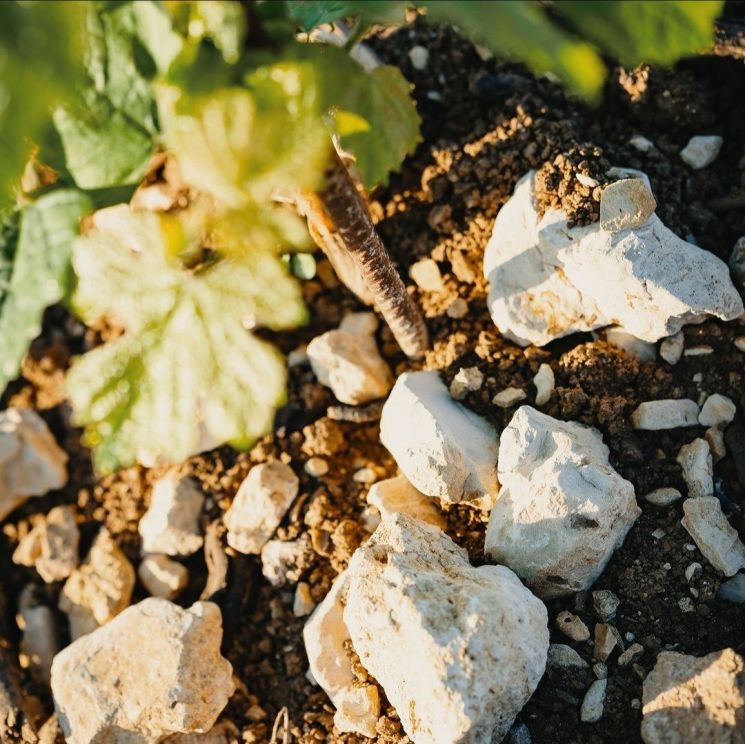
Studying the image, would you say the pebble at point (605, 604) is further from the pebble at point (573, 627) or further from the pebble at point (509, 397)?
the pebble at point (509, 397)

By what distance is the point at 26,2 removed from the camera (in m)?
0.80

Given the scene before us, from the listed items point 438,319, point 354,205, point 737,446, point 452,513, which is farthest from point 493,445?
point 354,205

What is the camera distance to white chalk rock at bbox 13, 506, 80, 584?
6.71 feet

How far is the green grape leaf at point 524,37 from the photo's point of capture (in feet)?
2.65

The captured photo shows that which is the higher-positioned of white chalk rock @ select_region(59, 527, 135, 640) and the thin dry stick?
the thin dry stick

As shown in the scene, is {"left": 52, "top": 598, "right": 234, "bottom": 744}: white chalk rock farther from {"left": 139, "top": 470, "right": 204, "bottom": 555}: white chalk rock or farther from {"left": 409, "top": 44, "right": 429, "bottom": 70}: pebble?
{"left": 409, "top": 44, "right": 429, "bottom": 70}: pebble

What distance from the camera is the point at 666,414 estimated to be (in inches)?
65.6

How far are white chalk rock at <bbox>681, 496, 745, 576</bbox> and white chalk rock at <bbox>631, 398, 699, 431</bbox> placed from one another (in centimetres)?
17

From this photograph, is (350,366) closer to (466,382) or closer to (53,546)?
(466,382)

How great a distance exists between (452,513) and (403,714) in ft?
1.48

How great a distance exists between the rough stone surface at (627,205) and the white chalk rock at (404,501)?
702mm

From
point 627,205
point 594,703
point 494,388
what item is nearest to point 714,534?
point 594,703

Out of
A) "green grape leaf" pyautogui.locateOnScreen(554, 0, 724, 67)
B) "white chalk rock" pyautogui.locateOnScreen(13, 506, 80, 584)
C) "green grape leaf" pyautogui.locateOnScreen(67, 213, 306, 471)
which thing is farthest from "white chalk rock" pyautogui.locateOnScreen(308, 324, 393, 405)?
"green grape leaf" pyautogui.locateOnScreen(554, 0, 724, 67)

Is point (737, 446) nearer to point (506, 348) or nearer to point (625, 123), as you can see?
point (506, 348)
